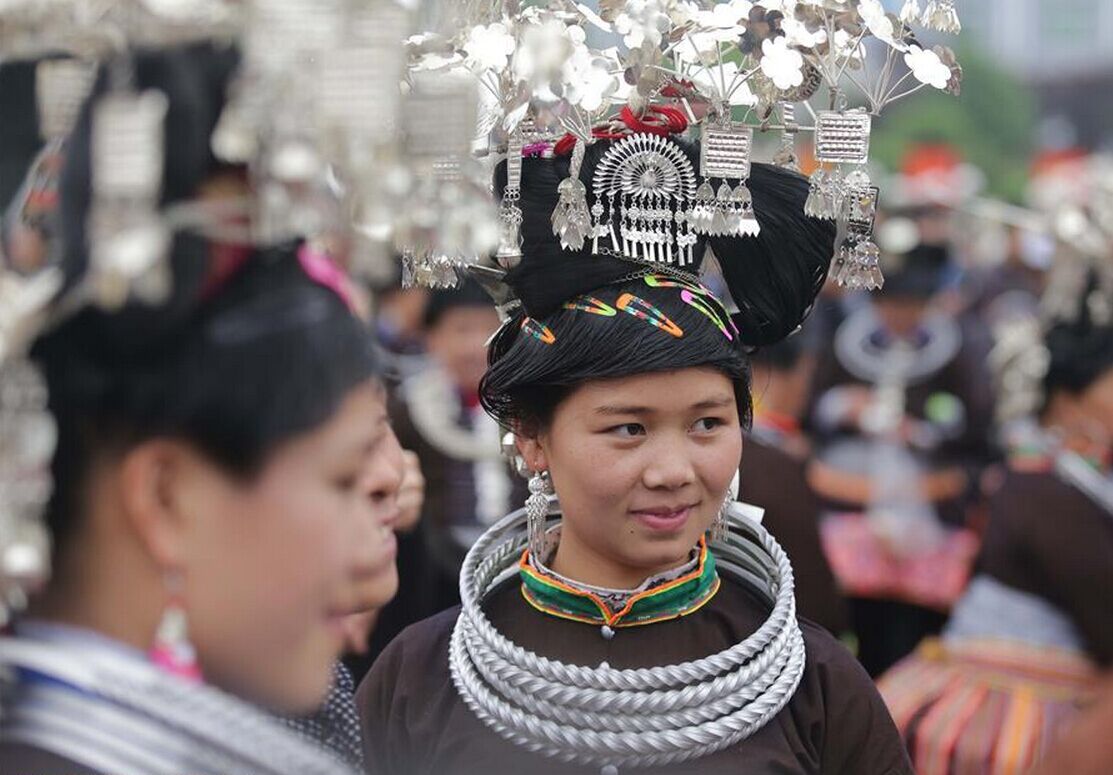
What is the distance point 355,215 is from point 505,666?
1.16 meters

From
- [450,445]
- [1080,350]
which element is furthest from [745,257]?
[1080,350]

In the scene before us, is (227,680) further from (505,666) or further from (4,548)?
(505,666)

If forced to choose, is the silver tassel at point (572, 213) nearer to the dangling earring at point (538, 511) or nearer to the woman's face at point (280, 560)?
the dangling earring at point (538, 511)

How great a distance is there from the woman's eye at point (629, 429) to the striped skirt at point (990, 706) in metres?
2.19

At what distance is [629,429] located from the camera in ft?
8.20

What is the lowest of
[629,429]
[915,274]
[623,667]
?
[915,274]

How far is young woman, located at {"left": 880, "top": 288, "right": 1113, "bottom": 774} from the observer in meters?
4.29

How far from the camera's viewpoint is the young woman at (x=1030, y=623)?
4289 millimetres

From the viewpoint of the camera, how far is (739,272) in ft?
8.80

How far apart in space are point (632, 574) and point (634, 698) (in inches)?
9.6

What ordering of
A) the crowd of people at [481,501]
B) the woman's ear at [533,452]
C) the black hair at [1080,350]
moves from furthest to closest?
the black hair at [1080,350], the woman's ear at [533,452], the crowd of people at [481,501]

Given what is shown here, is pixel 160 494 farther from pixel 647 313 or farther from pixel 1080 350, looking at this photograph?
pixel 1080 350

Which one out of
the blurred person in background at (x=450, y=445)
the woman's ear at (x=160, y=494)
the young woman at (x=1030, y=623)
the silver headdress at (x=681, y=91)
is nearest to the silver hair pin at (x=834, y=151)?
the silver headdress at (x=681, y=91)

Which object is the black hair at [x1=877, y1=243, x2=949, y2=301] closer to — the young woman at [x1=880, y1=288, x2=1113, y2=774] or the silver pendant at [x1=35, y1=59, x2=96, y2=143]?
the young woman at [x1=880, y1=288, x2=1113, y2=774]
